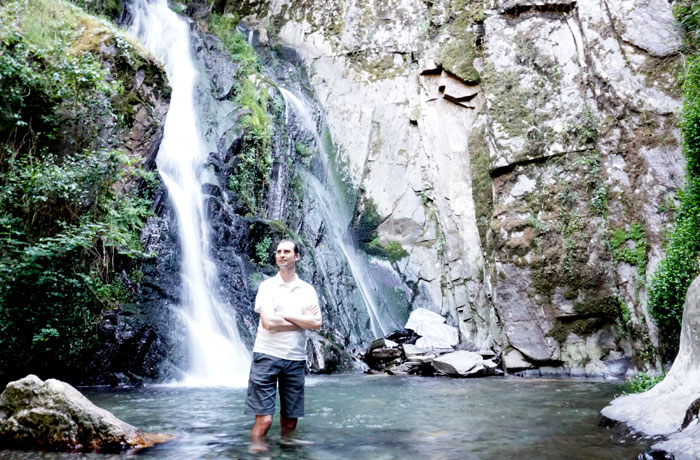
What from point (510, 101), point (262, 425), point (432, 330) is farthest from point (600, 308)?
point (262, 425)

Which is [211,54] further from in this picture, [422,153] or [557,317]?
[557,317]

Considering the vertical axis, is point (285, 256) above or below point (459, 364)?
above

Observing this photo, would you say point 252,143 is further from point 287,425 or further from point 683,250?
point 287,425

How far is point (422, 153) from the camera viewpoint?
19.1 m

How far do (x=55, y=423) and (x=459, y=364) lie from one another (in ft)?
29.4

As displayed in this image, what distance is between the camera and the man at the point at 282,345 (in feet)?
14.2

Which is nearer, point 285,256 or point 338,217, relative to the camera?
point 285,256

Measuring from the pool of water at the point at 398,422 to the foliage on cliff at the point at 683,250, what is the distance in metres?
1.61

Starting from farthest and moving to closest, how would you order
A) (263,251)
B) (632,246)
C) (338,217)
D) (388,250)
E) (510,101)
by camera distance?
(338,217) → (388,250) → (263,251) → (510,101) → (632,246)

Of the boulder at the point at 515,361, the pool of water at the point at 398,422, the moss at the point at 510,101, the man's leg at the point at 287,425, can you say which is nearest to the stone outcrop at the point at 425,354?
the boulder at the point at 515,361

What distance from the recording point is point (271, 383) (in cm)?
436

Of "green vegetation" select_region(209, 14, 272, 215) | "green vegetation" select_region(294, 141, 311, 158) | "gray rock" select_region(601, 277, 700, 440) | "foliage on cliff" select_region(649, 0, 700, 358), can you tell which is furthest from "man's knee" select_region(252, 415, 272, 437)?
"green vegetation" select_region(294, 141, 311, 158)

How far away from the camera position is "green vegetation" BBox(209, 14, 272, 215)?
15156 millimetres

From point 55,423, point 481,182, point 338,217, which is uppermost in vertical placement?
point 338,217
